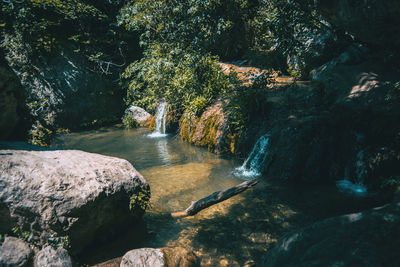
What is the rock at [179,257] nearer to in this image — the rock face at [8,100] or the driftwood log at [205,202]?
the driftwood log at [205,202]

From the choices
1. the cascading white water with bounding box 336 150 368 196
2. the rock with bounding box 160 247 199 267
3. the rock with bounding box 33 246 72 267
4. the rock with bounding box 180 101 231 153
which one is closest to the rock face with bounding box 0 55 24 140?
the rock with bounding box 33 246 72 267

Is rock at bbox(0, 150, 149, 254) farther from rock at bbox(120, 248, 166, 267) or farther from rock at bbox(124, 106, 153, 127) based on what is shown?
rock at bbox(124, 106, 153, 127)

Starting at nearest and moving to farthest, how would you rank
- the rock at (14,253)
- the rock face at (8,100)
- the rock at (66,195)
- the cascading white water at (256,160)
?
the rock at (14,253) < the rock at (66,195) < the rock face at (8,100) < the cascading white water at (256,160)

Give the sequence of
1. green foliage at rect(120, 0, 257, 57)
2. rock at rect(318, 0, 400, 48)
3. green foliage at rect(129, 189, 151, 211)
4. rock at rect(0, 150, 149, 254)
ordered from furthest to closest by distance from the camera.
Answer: green foliage at rect(120, 0, 257, 57) < green foliage at rect(129, 189, 151, 211) < rock at rect(0, 150, 149, 254) < rock at rect(318, 0, 400, 48)

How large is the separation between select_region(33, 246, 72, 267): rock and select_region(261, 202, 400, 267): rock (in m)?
2.45

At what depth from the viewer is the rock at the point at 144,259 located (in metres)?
3.02

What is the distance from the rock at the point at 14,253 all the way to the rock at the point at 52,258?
0.39ft

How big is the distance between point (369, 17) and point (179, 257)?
4.12 meters

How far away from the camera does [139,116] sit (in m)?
14.3

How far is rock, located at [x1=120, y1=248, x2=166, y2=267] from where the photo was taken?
3.02 meters

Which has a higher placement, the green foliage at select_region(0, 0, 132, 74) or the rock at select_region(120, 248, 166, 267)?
the green foliage at select_region(0, 0, 132, 74)

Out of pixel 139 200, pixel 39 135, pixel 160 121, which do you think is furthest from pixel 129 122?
pixel 139 200

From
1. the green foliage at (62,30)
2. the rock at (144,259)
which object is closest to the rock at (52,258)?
the rock at (144,259)

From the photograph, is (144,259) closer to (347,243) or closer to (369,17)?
(347,243)
